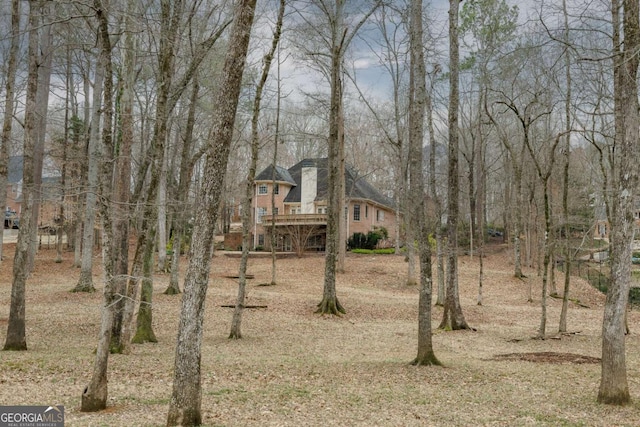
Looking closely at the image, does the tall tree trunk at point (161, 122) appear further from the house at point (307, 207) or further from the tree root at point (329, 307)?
the house at point (307, 207)

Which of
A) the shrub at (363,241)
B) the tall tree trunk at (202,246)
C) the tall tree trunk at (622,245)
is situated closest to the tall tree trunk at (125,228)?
the tall tree trunk at (202,246)

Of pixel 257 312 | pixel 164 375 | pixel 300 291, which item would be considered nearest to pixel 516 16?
pixel 300 291

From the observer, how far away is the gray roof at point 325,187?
120ft

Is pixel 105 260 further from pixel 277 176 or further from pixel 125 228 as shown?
pixel 277 176

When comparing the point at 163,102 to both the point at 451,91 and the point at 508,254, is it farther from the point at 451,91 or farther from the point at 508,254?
the point at 508,254

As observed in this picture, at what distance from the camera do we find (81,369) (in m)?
8.52

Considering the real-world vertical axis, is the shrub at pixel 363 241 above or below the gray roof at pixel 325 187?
below

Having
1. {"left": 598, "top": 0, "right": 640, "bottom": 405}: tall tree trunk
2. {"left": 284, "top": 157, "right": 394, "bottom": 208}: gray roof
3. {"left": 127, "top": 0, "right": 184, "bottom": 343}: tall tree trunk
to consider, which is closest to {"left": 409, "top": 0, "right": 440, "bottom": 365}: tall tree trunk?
{"left": 598, "top": 0, "right": 640, "bottom": 405}: tall tree trunk

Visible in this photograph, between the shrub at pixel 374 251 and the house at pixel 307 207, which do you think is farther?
the house at pixel 307 207

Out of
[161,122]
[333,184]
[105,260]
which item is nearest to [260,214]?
[333,184]

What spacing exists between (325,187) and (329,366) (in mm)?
29455

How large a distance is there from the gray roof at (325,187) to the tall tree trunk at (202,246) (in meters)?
29.3

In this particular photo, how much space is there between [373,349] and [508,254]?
1047 inches

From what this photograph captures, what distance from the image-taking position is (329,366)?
32.0 ft
